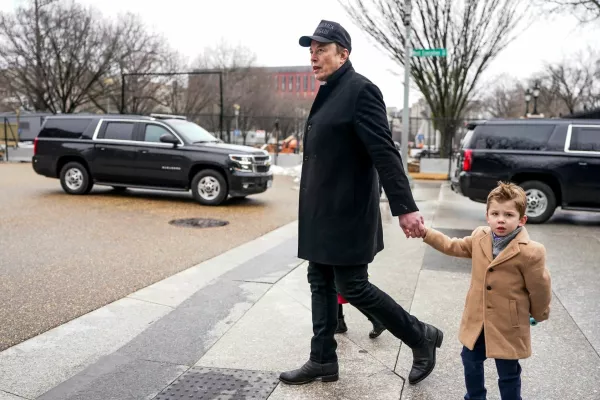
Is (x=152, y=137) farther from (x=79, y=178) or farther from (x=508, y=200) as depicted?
(x=508, y=200)

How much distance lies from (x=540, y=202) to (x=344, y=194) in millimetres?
7306

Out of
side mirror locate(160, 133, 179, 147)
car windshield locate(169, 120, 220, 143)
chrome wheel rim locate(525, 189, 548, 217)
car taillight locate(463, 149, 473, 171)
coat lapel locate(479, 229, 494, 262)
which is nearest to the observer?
coat lapel locate(479, 229, 494, 262)

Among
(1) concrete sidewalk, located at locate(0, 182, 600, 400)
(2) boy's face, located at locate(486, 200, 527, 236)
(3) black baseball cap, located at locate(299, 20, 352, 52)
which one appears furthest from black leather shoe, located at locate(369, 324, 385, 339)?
(3) black baseball cap, located at locate(299, 20, 352, 52)

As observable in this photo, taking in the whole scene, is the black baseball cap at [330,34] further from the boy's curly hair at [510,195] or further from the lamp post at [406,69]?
the lamp post at [406,69]

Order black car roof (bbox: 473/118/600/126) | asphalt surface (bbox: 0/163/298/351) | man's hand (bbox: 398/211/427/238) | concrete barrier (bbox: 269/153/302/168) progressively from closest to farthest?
man's hand (bbox: 398/211/427/238) → asphalt surface (bbox: 0/163/298/351) → black car roof (bbox: 473/118/600/126) → concrete barrier (bbox: 269/153/302/168)

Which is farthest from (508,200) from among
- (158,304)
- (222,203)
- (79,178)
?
(79,178)

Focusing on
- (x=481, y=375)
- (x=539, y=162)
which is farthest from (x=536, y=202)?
(x=481, y=375)

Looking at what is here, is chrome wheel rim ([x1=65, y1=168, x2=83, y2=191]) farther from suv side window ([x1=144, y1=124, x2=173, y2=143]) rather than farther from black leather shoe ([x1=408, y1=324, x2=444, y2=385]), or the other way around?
black leather shoe ([x1=408, y1=324, x2=444, y2=385])

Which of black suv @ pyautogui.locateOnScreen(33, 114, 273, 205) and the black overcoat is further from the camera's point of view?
black suv @ pyautogui.locateOnScreen(33, 114, 273, 205)

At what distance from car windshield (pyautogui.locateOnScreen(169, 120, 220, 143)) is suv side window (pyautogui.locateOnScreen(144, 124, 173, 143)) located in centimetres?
22

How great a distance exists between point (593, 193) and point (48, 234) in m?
8.39

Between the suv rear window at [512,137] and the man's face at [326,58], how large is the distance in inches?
280

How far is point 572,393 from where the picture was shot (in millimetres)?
3014

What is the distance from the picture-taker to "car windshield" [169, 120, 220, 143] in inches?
445
